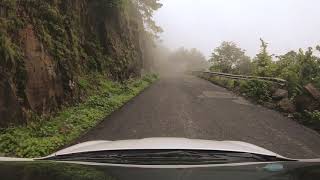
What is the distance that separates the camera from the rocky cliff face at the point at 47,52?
11.5 m

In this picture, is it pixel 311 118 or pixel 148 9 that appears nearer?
pixel 311 118

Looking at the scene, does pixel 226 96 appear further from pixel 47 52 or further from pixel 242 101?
pixel 47 52

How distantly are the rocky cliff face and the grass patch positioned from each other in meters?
0.38

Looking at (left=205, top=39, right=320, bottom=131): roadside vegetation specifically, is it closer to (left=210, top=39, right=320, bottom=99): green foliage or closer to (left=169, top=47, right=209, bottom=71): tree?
(left=210, top=39, right=320, bottom=99): green foliage

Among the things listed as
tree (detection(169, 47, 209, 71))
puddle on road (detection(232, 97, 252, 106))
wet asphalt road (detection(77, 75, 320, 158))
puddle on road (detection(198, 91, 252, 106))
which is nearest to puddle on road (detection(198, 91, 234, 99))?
puddle on road (detection(198, 91, 252, 106))

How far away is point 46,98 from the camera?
13.6m

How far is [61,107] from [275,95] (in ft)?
30.4

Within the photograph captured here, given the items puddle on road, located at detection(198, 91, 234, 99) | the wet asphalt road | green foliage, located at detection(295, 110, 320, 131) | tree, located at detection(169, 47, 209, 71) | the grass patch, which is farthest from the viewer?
tree, located at detection(169, 47, 209, 71)

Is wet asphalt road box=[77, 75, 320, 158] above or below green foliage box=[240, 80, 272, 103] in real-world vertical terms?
below

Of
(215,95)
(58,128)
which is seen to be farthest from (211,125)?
(215,95)

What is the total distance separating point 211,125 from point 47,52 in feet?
18.0

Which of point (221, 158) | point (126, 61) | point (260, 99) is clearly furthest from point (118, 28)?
point (221, 158)

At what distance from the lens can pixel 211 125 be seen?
13.8m

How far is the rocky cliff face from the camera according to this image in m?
11.5
